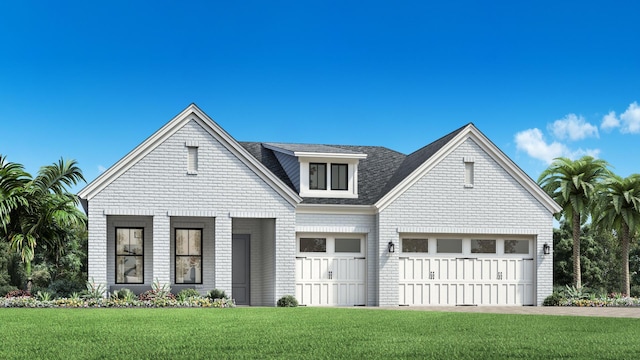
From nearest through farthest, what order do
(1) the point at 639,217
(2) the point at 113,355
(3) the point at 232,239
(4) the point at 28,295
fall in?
(2) the point at 113,355 → (4) the point at 28,295 → (3) the point at 232,239 → (1) the point at 639,217

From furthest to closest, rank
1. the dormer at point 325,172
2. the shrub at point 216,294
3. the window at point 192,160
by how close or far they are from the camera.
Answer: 1. the dormer at point 325,172
2. the window at point 192,160
3. the shrub at point 216,294

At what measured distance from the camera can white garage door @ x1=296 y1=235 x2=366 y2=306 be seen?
29.3 metres

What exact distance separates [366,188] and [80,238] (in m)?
27.7

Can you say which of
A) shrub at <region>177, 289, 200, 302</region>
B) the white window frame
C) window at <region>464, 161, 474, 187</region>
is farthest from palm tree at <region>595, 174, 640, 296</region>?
shrub at <region>177, 289, 200, 302</region>

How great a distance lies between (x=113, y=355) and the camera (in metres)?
11.5

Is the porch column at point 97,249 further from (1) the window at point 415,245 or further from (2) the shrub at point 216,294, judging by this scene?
(1) the window at point 415,245

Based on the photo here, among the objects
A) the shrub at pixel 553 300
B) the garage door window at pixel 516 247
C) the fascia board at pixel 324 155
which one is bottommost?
the shrub at pixel 553 300

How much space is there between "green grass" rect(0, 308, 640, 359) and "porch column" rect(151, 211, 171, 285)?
7284mm

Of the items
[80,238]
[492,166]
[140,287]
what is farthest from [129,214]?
[80,238]

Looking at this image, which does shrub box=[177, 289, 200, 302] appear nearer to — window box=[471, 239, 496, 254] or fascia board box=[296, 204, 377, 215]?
fascia board box=[296, 204, 377, 215]

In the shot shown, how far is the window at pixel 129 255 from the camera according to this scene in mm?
28266

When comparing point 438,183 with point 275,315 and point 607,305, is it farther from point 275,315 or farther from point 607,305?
point 275,315

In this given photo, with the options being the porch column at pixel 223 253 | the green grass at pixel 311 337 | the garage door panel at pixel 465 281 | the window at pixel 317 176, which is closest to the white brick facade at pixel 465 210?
the garage door panel at pixel 465 281

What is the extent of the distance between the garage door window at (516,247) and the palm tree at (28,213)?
15575 mm
